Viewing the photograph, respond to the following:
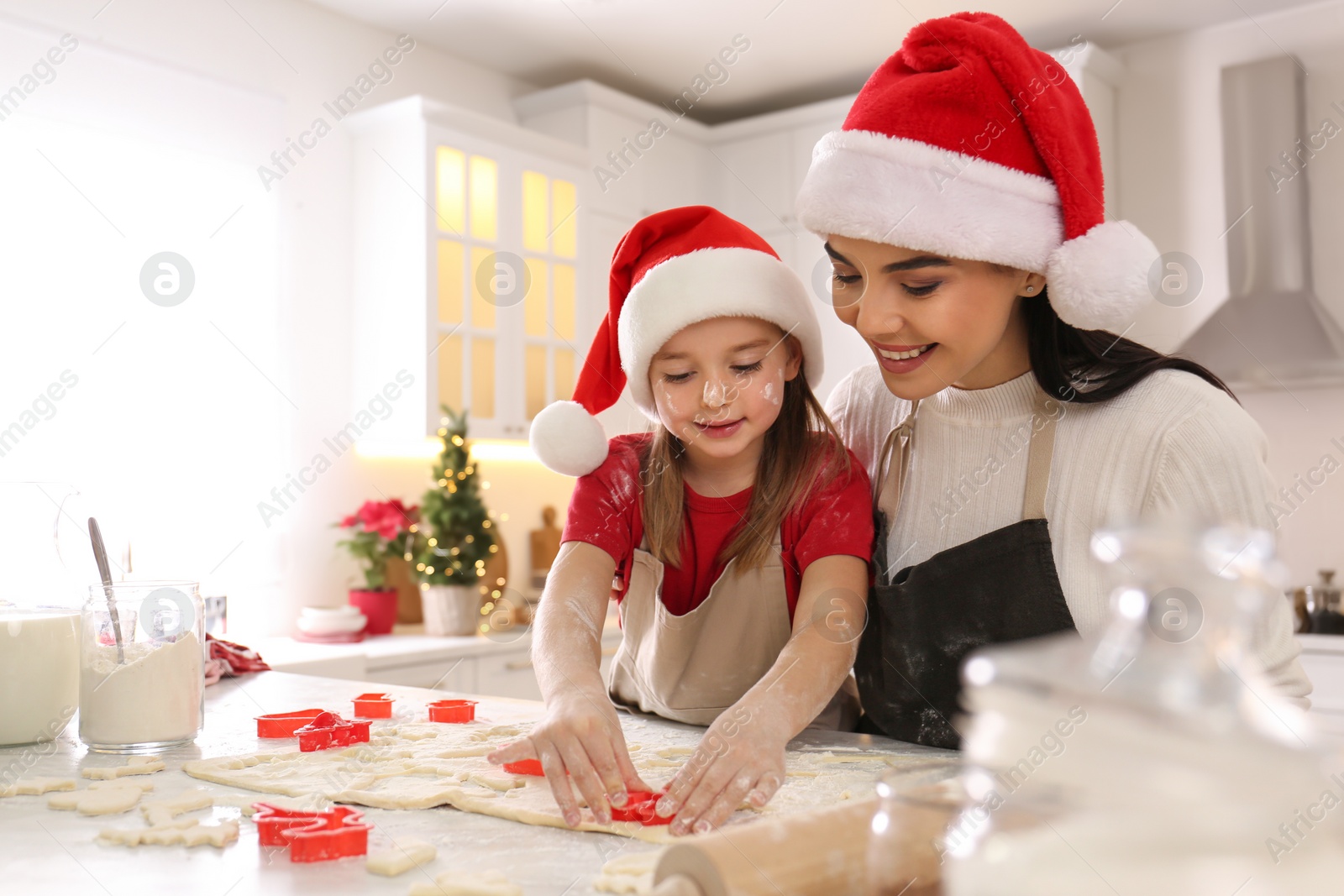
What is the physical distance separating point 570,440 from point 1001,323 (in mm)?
512

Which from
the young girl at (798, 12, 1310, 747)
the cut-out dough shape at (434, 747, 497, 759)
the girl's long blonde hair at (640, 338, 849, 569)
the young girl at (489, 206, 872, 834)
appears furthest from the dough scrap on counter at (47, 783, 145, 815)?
the young girl at (798, 12, 1310, 747)

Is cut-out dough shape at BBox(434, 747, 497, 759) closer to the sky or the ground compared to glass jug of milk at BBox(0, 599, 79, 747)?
closer to the ground

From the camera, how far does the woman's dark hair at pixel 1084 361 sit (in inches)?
44.1

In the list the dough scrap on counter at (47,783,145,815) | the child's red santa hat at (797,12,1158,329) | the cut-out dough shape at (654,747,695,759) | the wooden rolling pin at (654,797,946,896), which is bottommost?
the cut-out dough shape at (654,747,695,759)

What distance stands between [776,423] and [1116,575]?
Result: 978 millimetres

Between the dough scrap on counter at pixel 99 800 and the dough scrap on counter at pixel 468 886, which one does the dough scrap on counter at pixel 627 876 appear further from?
the dough scrap on counter at pixel 99 800

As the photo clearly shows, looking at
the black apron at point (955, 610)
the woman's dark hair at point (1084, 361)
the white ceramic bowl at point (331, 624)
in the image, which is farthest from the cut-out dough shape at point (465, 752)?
the white ceramic bowl at point (331, 624)

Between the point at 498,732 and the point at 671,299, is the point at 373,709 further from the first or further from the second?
the point at 671,299

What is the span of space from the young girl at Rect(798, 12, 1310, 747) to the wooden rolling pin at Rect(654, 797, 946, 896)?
1.99ft

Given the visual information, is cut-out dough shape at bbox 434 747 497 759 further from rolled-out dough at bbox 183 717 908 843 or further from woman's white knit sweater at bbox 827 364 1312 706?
woman's white knit sweater at bbox 827 364 1312 706

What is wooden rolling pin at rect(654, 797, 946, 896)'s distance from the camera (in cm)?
46

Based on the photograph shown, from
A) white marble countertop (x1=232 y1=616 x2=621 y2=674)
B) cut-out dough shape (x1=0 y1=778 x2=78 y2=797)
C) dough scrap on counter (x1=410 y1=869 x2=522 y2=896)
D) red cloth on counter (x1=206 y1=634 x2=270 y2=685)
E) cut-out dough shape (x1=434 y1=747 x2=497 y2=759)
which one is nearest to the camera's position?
dough scrap on counter (x1=410 y1=869 x2=522 y2=896)

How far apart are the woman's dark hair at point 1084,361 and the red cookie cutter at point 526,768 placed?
0.68 meters

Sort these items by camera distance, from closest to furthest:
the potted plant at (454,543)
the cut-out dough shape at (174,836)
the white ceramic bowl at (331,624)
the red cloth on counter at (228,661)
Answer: the cut-out dough shape at (174,836), the red cloth on counter at (228,661), the white ceramic bowl at (331,624), the potted plant at (454,543)
